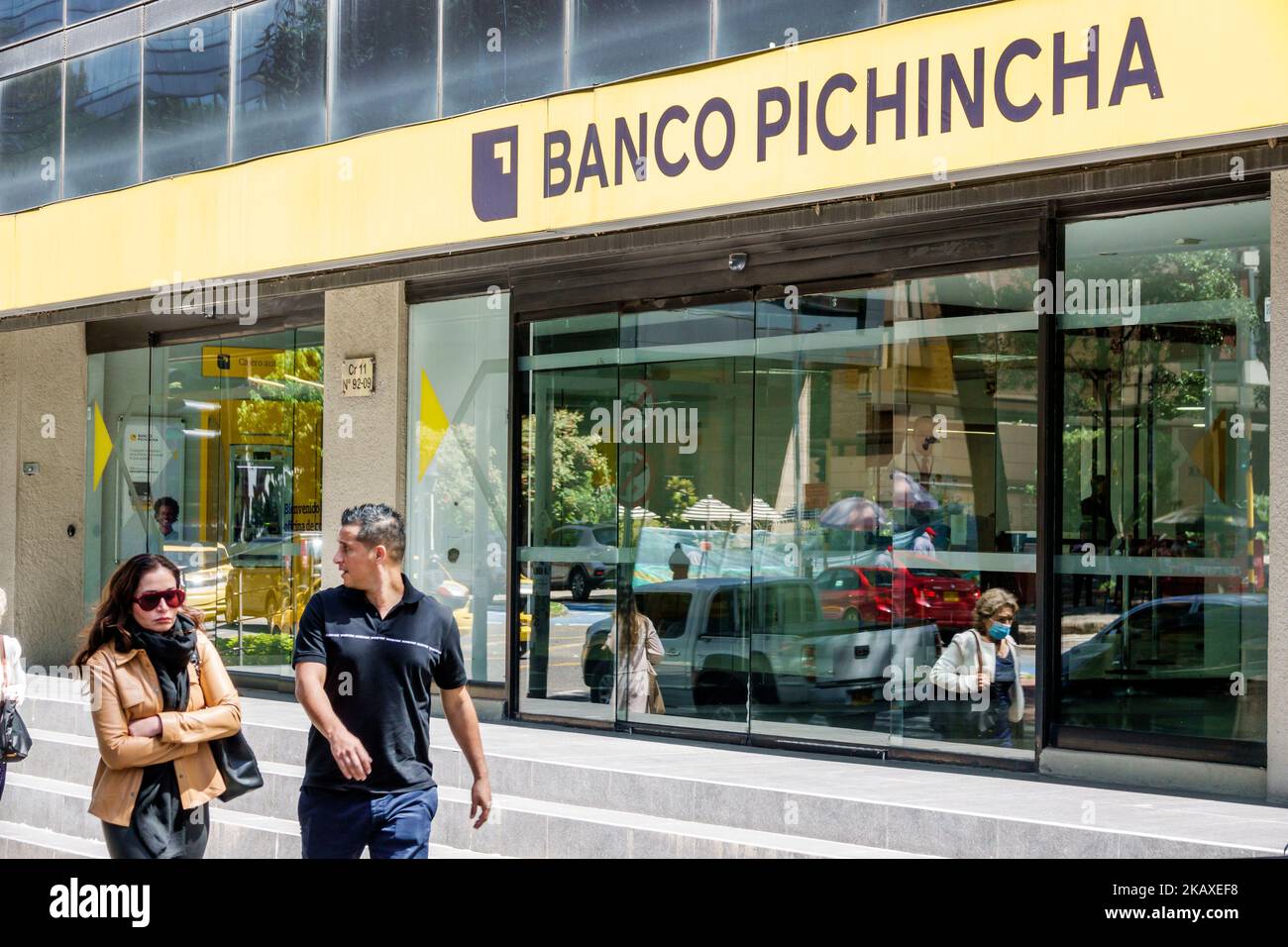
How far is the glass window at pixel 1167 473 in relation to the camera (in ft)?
25.8

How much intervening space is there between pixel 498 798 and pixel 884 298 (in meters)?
3.83

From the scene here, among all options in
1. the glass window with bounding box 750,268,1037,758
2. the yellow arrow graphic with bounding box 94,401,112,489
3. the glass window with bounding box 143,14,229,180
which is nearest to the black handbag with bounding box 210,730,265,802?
the glass window with bounding box 750,268,1037,758

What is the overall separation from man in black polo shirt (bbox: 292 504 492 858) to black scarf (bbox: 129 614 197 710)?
0.47 meters

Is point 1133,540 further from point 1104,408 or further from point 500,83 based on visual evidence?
point 500,83

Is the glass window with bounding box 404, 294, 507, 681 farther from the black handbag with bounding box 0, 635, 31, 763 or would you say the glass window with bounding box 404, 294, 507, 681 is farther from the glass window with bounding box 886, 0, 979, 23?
the black handbag with bounding box 0, 635, 31, 763

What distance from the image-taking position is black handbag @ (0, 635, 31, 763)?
7.84 m

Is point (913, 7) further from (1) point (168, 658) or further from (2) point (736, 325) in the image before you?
(1) point (168, 658)

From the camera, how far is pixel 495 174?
9.81 meters

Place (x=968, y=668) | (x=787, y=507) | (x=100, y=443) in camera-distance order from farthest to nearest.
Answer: (x=100, y=443), (x=787, y=507), (x=968, y=668)

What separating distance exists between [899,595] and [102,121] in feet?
28.9

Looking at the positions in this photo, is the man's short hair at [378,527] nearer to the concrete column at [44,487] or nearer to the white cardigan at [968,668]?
the white cardigan at [968,668]

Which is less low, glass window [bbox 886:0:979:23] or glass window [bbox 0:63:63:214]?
glass window [bbox 0:63:63:214]

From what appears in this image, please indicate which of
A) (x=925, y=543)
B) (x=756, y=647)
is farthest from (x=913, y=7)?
(x=756, y=647)
